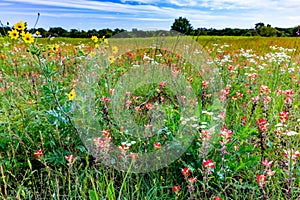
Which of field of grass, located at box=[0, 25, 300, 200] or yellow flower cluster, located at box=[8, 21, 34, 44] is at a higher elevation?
yellow flower cluster, located at box=[8, 21, 34, 44]

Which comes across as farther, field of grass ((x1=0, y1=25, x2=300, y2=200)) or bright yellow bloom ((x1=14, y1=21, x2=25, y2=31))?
bright yellow bloom ((x1=14, y1=21, x2=25, y2=31))

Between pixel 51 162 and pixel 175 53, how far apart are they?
8.34 feet

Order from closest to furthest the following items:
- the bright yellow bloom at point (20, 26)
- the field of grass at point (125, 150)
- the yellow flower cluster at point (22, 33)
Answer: the field of grass at point (125, 150) → the yellow flower cluster at point (22, 33) → the bright yellow bloom at point (20, 26)

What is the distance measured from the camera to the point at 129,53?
14.2 feet

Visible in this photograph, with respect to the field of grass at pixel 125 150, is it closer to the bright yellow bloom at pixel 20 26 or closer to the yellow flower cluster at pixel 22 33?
the yellow flower cluster at pixel 22 33

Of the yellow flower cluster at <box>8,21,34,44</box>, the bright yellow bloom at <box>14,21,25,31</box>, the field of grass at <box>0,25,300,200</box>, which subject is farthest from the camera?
the bright yellow bloom at <box>14,21,25,31</box>

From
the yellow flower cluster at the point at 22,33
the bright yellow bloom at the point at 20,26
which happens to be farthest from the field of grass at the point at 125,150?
the bright yellow bloom at the point at 20,26

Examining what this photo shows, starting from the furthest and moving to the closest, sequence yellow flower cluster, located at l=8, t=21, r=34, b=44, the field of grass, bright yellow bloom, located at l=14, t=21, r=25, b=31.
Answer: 1. bright yellow bloom, located at l=14, t=21, r=25, b=31
2. yellow flower cluster, located at l=8, t=21, r=34, b=44
3. the field of grass

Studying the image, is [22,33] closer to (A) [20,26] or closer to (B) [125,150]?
(A) [20,26]

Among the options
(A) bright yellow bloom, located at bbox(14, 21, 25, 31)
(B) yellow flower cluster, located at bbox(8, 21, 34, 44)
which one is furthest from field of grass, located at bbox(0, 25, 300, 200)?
(A) bright yellow bloom, located at bbox(14, 21, 25, 31)

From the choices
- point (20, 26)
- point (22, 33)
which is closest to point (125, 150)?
point (22, 33)

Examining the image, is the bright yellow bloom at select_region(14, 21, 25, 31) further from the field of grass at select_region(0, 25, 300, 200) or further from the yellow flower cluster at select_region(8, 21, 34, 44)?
the field of grass at select_region(0, 25, 300, 200)

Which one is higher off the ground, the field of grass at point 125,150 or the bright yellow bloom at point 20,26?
the bright yellow bloom at point 20,26

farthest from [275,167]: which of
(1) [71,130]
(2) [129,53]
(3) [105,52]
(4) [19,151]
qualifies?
(2) [129,53]
